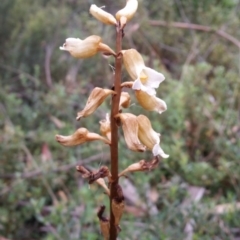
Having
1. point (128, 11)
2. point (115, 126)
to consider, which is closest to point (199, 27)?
point (128, 11)

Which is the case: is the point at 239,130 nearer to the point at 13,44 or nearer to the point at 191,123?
the point at 191,123

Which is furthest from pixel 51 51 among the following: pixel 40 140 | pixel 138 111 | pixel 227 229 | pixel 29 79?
pixel 227 229

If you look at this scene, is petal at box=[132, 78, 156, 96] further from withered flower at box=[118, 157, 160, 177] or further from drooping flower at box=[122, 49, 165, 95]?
withered flower at box=[118, 157, 160, 177]

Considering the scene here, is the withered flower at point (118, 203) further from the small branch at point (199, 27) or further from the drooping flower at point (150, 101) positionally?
the small branch at point (199, 27)

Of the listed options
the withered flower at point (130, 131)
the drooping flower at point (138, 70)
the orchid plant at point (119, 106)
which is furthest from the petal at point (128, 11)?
the withered flower at point (130, 131)

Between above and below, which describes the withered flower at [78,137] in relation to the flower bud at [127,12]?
below

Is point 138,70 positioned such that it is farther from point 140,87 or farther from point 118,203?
point 118,203

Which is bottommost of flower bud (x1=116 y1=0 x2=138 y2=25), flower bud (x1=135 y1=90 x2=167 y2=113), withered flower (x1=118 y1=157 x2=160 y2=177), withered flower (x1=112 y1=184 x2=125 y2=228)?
withered flower (x1=112 y1=184 x2=125 y2=228)

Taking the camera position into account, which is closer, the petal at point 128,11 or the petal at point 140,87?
the petal at point 140,87

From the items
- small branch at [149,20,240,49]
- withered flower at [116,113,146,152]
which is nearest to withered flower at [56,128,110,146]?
withered flower at [116,113,146,152]
